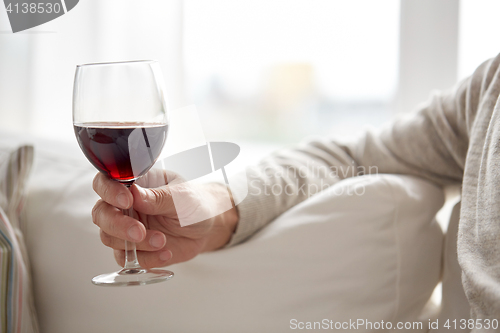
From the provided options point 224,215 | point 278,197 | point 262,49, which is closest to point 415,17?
point 262,49

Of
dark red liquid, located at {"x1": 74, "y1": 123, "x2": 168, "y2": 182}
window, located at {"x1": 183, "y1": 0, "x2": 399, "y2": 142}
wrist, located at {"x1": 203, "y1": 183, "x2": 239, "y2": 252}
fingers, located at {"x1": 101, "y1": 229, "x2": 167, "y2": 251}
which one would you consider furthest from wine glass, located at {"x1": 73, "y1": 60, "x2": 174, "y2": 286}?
window, located at {"x1": 183, "y1": 0, "x2": 399, "y2": 142}

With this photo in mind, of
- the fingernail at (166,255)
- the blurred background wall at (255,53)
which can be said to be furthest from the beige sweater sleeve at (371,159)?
the blurred background wall at (255,53)

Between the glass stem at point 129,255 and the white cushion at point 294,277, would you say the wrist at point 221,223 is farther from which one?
the glass stem at point 129,255

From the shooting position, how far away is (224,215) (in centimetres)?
80

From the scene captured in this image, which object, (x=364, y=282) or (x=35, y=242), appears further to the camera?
(x=35, y=242)

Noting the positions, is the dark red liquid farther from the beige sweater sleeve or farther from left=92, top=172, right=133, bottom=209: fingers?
the beige sweater sleeve

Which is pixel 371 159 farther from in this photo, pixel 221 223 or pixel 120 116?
pixel 120 116

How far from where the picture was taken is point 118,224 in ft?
1.76

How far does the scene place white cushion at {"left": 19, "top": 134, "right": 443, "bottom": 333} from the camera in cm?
72

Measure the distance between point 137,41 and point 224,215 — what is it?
4.36 ft

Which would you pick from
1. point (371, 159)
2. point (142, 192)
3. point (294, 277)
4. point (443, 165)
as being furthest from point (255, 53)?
point (142, 192)

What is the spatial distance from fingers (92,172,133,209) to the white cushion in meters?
0.28

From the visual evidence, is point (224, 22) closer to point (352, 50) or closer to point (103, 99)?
point (352, 50)

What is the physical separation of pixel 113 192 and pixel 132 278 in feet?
0.35
